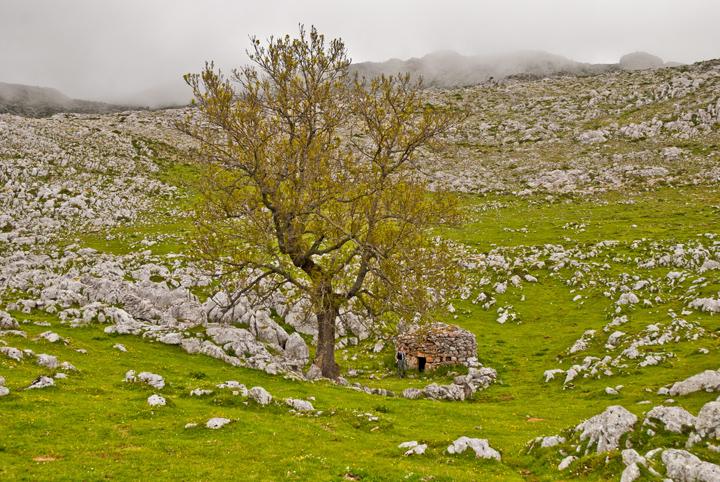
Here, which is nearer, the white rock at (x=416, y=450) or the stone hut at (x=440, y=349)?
the white rock at (x=416, y=450)

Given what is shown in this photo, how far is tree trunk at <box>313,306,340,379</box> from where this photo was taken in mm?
33531

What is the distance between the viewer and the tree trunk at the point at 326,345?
3353 cm

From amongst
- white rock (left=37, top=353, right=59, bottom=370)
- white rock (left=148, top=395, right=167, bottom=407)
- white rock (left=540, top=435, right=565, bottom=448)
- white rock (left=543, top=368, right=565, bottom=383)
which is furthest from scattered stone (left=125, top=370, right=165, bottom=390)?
white rock (left=543, top=368, right=565, bottom=383)

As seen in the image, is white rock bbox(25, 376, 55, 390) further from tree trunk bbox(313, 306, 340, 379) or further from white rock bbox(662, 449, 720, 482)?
white rock bbox(662, 449, 720, 482)

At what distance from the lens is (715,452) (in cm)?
1496

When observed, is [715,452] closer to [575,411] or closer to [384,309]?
[575,411]

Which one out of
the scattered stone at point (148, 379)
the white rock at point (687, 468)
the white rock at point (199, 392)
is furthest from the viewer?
the scattered stone at point (148, 379)

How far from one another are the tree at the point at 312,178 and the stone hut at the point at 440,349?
338 inches

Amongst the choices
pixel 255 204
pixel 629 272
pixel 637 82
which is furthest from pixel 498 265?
pixel 637 82

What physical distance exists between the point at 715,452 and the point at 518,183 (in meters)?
100

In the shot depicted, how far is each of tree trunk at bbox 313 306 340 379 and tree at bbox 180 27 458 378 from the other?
1621 millimetres

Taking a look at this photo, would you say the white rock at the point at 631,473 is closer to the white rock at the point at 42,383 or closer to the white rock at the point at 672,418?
the white rock at the point at 672,418

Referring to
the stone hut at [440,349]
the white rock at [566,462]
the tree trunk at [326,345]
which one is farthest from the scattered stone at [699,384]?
the tree trunk at [326,345]

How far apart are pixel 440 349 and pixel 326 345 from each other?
10.4 metres
